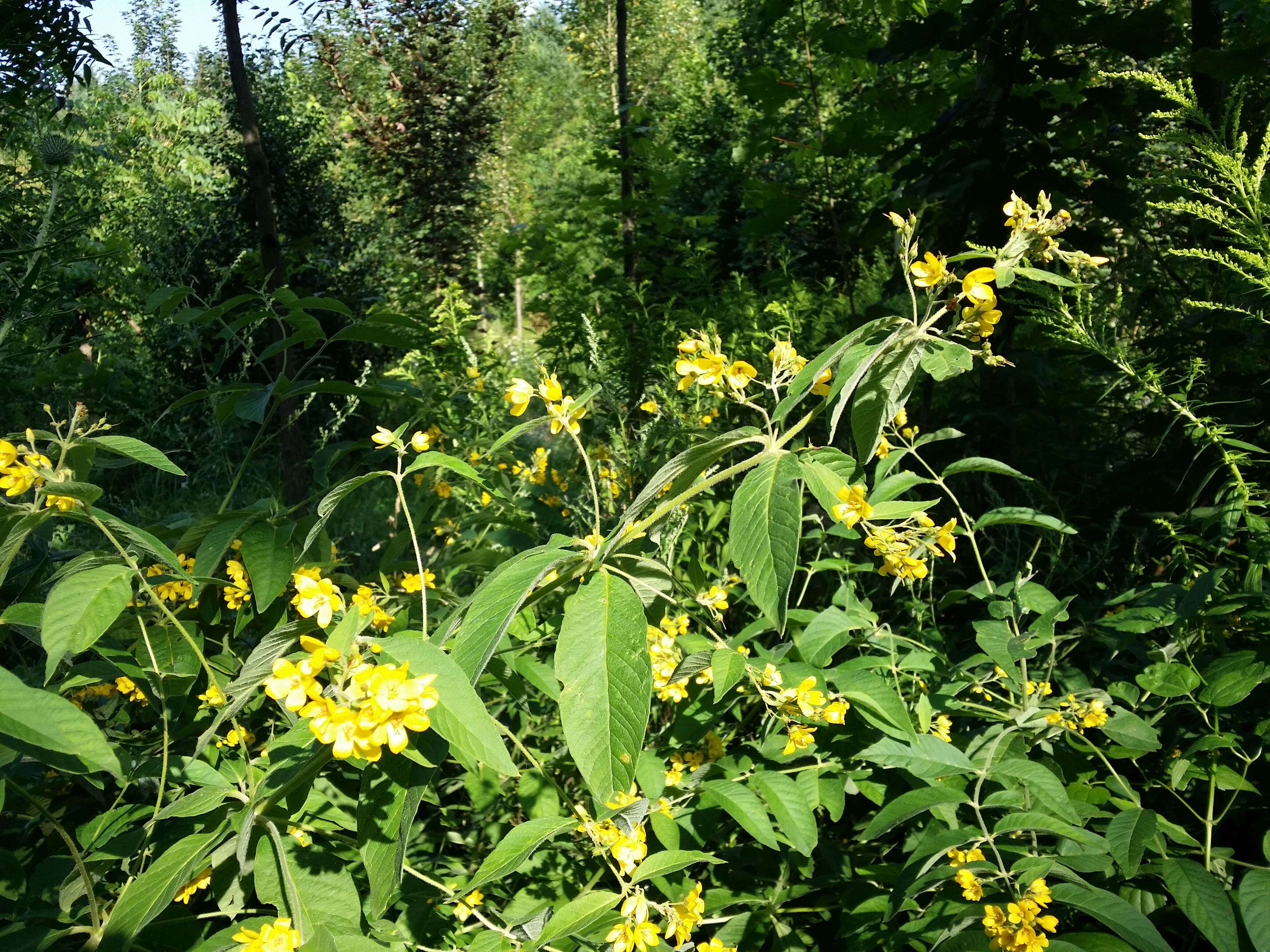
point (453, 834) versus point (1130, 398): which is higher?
point (1130, 398)

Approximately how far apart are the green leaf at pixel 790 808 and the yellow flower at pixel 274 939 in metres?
0.64

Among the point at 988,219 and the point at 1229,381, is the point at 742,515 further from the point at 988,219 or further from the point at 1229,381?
the point at 988,219

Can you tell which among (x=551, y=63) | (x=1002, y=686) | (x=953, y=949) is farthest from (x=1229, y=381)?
(x=551, y=63)

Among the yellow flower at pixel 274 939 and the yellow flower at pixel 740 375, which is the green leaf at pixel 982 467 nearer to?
the yellow flower at pixel 740 375

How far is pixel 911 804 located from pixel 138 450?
3.63ft

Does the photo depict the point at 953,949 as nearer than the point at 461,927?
Yes

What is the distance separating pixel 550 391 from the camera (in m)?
1.21

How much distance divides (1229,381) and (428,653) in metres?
2.05

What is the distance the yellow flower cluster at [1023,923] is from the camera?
1.05 meters

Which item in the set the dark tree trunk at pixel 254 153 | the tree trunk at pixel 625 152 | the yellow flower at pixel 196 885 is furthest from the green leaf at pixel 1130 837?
the tree trunk at pixel 625 152

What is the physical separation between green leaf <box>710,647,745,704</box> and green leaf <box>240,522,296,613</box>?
64 centimetres

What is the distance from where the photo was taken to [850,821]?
5.75ft

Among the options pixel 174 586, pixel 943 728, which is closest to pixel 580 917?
pixel 943 728

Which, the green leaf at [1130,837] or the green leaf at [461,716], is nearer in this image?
the green leaf at [461,716]
